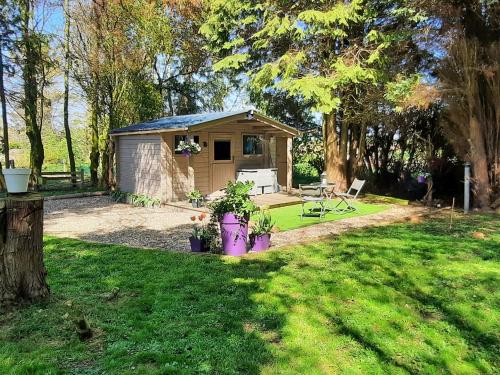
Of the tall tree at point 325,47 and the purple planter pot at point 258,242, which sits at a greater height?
the tall tree at point 325,47

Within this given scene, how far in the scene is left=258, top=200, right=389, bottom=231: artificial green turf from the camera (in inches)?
344

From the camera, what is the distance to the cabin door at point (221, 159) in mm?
13078

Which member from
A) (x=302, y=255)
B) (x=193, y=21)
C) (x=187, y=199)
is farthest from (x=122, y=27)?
(x=302, y=255)

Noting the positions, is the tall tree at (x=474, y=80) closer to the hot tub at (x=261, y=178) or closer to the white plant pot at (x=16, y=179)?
the hot tub at (x=261, y=178)

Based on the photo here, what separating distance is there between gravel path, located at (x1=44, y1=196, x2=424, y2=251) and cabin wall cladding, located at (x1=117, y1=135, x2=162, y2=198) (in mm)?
993

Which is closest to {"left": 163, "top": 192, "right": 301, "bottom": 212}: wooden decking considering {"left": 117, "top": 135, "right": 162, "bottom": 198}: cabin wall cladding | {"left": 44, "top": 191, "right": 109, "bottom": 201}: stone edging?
{"left": 117, "top": 135, "right": 162, "bottom": 198}: cabin wall cladding

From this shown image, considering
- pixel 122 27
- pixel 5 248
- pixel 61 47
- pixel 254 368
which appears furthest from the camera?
pixel 61 47

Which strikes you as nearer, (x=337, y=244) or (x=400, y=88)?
(x=337, y=244)

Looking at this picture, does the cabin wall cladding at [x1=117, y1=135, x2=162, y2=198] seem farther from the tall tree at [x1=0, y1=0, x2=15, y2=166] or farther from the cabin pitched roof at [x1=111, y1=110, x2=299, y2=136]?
the tall tree at [x1=0, y1=0, x2=15, y2=166]

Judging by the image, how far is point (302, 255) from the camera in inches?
231

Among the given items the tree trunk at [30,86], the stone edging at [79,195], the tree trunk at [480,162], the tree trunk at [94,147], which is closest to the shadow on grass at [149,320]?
the tree trunk at [480,162]

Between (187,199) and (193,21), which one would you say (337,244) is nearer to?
(187,199)

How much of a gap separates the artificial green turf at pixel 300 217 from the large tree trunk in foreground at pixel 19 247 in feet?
17.3

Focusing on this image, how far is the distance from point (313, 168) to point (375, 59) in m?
9.79
